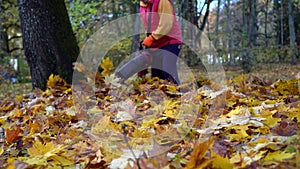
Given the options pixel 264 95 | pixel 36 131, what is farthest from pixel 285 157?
pixel 264 95

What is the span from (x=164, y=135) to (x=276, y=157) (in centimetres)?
61

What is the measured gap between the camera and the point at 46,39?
445cm

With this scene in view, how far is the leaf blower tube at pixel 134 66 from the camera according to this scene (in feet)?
11.9

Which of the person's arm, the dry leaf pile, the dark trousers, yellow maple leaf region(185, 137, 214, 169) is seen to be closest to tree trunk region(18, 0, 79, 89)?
the dark trousers

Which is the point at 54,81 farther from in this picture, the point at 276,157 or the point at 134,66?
the point at 276,157

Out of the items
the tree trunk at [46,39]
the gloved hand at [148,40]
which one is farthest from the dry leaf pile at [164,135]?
the tree trunk at [46,39]

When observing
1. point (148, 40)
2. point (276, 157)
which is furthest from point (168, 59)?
point (276, 157)

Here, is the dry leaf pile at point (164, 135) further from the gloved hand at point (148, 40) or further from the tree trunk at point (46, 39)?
the tree trunk at point (46, 39)

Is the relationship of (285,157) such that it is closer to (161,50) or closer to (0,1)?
(161,50)

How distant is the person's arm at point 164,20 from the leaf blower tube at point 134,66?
0.24 metres

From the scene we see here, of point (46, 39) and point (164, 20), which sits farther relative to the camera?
point (46, 39)

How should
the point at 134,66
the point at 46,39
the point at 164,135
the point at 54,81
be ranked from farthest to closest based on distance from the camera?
the point at 46,39, the point at 54,81, the point at 134,66, the point at 164,135

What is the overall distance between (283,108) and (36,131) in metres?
1.46

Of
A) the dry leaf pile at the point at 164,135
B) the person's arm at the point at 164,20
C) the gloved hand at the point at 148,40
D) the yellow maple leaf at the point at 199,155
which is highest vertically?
the person's arm at the point at 164,20
